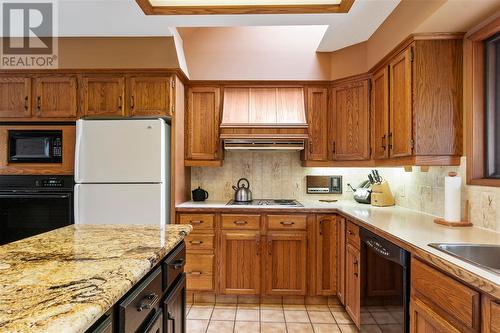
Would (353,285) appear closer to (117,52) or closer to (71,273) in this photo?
(71,273)

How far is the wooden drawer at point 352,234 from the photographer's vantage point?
7.44 feet

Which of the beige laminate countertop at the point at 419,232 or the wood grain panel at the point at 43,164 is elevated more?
the wood grain panel at the point at 43,164

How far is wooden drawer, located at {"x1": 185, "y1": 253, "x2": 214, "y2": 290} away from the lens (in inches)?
111

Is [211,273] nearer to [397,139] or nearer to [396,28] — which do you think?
[397,139]

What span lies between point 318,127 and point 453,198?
59.7 inches

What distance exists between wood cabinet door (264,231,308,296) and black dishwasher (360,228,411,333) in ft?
2.52

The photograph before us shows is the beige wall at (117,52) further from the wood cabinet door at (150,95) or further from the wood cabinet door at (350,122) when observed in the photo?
the wood cabinet door at (350,122)

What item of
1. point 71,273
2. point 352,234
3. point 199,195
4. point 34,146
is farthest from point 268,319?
point 34,146

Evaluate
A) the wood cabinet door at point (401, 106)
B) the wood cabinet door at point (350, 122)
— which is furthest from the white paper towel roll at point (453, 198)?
the wood cabinet door at point (350, 122)

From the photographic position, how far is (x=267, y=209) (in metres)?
2.81

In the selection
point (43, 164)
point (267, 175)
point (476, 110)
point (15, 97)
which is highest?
point (15, 97)

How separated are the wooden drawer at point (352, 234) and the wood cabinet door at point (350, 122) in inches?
31.5

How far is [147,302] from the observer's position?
3.48 ft

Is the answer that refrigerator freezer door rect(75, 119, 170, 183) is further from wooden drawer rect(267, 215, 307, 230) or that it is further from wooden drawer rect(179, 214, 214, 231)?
wooden drawer rect(267, 215, 307, 230)
